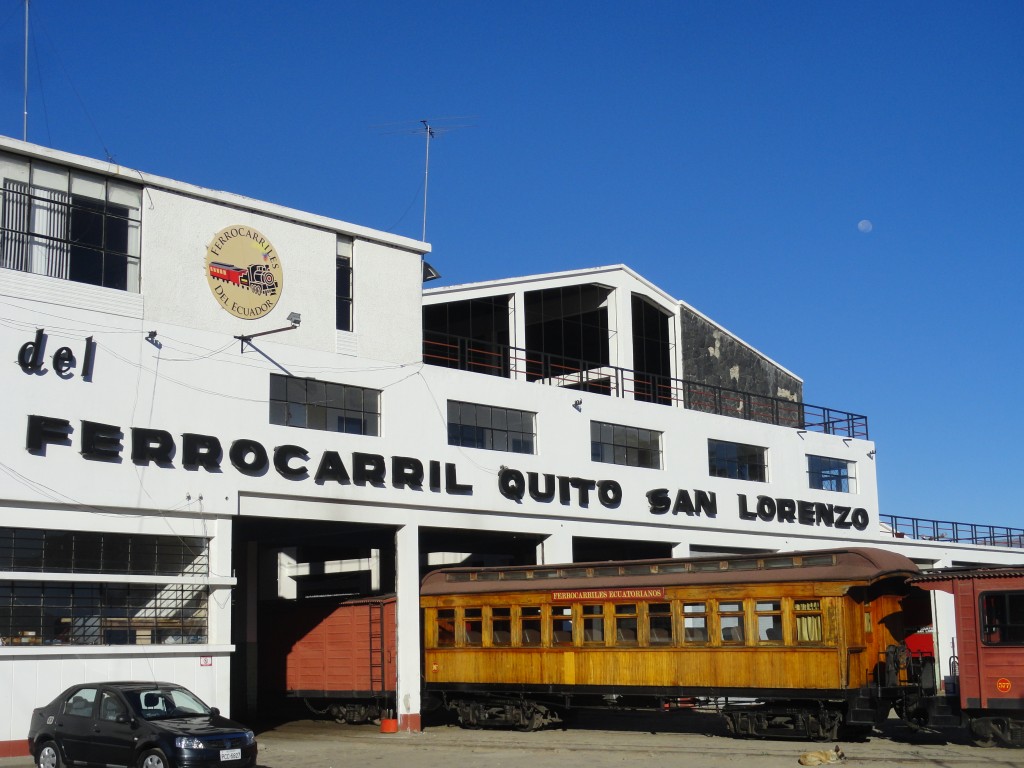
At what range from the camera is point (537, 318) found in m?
41.5

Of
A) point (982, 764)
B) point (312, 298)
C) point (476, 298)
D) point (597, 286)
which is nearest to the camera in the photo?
point (982, 764)

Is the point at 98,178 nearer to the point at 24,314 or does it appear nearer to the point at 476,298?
the point at 24,314

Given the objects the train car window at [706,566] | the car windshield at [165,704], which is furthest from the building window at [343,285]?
the car windshield at [165,704]

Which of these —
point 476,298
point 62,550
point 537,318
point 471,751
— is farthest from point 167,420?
point 537,318

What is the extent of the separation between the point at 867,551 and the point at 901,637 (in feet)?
6.37

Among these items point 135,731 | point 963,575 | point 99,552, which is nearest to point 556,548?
point 963,575

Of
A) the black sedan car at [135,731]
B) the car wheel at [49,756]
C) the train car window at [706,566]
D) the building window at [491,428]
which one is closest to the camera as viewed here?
the black sedan car at [135,731]

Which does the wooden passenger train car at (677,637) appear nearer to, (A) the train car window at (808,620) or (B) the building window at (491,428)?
(A) the train car window at (808,620)

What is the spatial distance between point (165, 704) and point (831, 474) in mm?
27697

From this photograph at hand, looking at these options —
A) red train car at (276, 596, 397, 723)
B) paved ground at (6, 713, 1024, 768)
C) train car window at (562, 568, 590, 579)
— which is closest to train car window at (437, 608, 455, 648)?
red train car at (276, 596, 397, 723)

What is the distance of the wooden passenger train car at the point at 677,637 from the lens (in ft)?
74.6

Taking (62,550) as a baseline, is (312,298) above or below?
above

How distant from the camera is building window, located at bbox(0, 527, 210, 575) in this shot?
73.5ft

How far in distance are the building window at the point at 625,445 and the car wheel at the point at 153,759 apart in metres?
17.9
